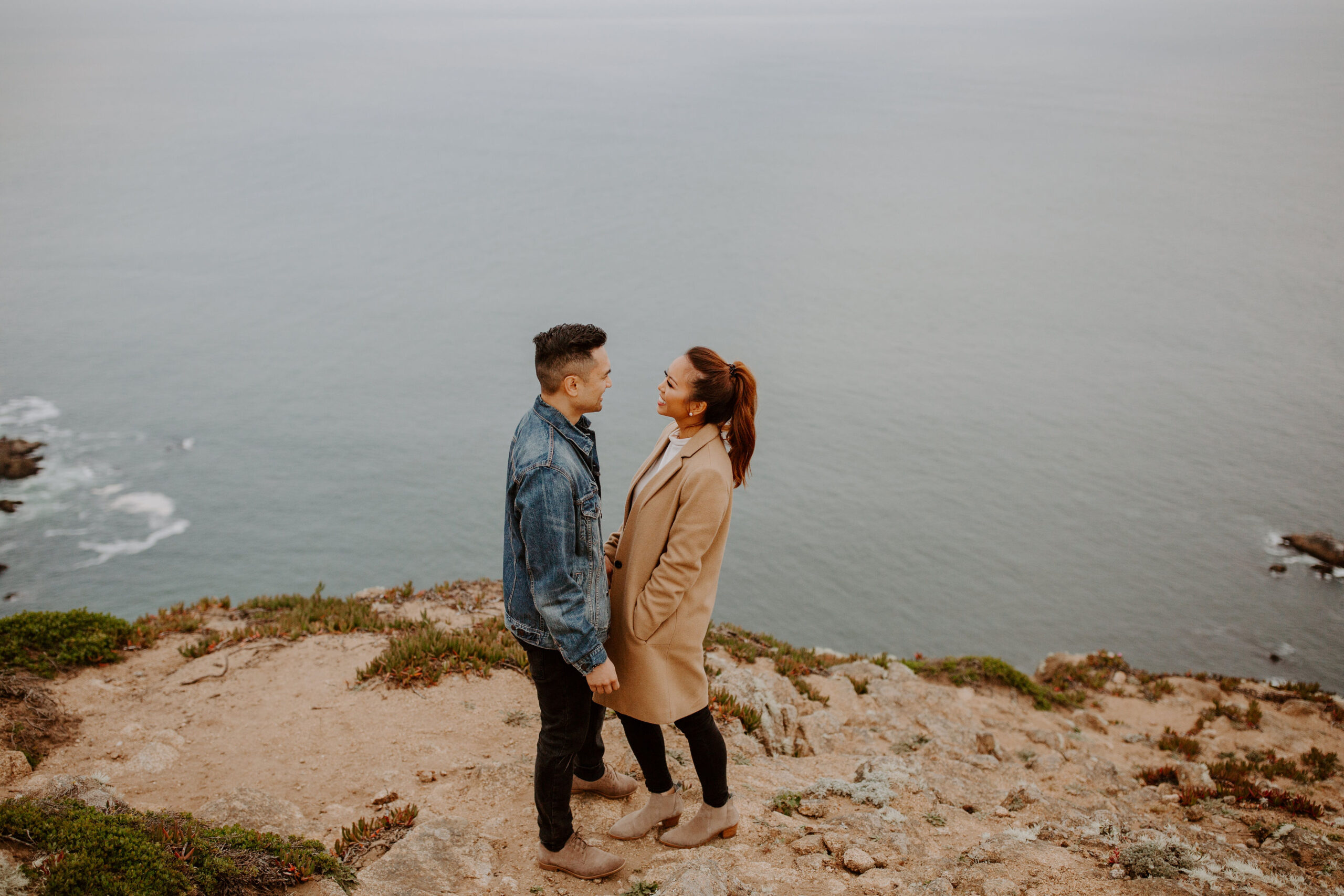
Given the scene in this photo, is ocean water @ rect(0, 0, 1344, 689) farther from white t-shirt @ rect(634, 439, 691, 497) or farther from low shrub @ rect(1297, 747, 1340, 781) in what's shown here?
white t-shirt @ rect(634, 439, 691, 497)

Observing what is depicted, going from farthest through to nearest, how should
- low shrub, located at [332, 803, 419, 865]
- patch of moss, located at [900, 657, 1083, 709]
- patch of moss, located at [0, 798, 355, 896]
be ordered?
1. patch of moss, located at [900, 657, 1083, 709]
2. low shrub, located at [332, 803, 419, 865]
3. patch of moss, located at [0, 798, 355, 896]

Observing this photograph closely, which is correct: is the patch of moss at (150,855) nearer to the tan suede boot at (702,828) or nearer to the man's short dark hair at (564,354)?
the tan suede boot at (702,828)

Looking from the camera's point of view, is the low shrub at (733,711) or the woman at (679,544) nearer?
the woman at (679,544)

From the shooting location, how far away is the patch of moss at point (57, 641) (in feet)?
23.4

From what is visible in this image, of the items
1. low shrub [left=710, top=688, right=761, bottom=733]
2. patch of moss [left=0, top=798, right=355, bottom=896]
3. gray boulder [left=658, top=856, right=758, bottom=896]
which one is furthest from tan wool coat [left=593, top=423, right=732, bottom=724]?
low shrub [left=710, top=688, right=761, bottom=733]

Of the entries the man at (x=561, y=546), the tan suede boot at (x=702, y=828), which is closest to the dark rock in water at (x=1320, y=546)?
the tan suede boot at (x=702, y=828)

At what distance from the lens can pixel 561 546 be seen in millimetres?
3490

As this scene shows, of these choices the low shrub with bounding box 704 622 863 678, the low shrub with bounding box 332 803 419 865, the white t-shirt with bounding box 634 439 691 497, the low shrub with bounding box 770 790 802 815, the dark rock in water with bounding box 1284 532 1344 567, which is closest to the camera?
the white t-shirt with bounding box 634 439 691 497

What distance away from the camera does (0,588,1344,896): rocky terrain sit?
14.9 feet

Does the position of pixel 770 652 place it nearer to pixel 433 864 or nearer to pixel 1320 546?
pixel 433 864

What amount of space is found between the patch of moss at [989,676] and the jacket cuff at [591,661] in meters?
7.65

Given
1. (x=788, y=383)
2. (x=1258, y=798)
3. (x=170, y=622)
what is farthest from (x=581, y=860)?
(x=788, y=383)

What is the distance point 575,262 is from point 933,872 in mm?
121789

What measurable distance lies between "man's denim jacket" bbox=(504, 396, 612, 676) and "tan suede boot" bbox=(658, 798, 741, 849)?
1.63 meters
